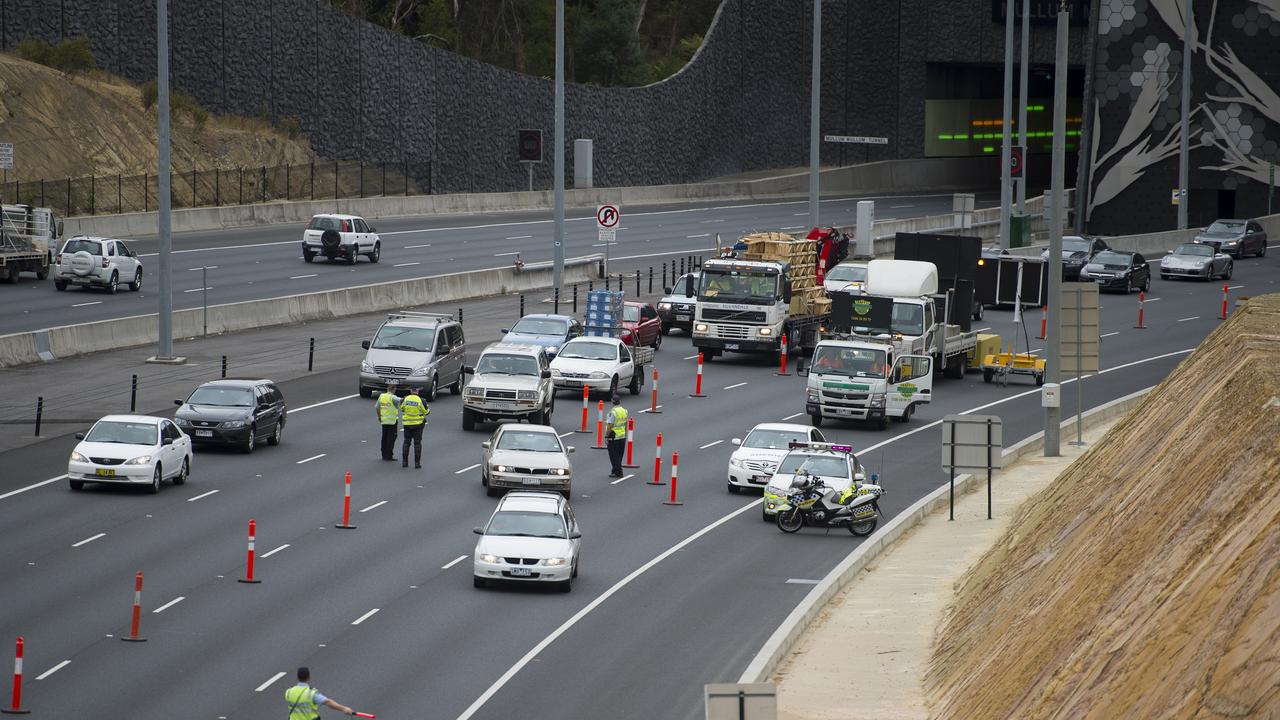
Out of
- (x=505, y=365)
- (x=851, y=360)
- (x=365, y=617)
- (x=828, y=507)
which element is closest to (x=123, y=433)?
(x=365, y=617)

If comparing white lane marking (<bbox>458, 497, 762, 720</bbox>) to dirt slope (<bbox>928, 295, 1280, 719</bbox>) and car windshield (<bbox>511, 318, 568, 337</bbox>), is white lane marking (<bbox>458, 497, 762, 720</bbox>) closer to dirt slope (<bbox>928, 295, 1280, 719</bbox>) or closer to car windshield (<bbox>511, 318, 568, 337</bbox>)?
dirt slope (<bbox>928, 295, 1280, 719</bbox>)

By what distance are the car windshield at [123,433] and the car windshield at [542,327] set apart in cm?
1495

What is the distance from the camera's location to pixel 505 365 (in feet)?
118

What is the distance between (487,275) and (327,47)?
30.7 m

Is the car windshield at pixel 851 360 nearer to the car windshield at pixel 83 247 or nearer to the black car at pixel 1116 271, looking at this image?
the car windshield at pixel 83 247

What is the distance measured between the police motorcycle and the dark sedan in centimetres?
4508

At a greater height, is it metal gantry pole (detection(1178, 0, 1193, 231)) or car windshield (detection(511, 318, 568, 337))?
metal gantry pole (detection(1178, 0, 1193, 231))

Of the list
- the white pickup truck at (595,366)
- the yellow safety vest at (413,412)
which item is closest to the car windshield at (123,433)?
the yellow safety vest at (413,412)

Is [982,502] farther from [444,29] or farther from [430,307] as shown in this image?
[444,29]

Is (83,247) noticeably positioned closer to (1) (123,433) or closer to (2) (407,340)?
(2) (407,340)

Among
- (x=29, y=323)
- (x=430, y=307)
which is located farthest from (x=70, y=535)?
(x=430, y=307)

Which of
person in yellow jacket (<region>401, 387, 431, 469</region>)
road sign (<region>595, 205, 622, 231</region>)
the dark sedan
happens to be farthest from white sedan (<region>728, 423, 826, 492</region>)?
the dark sedan

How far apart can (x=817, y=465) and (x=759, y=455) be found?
2178mm

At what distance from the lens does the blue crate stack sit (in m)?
44.2
